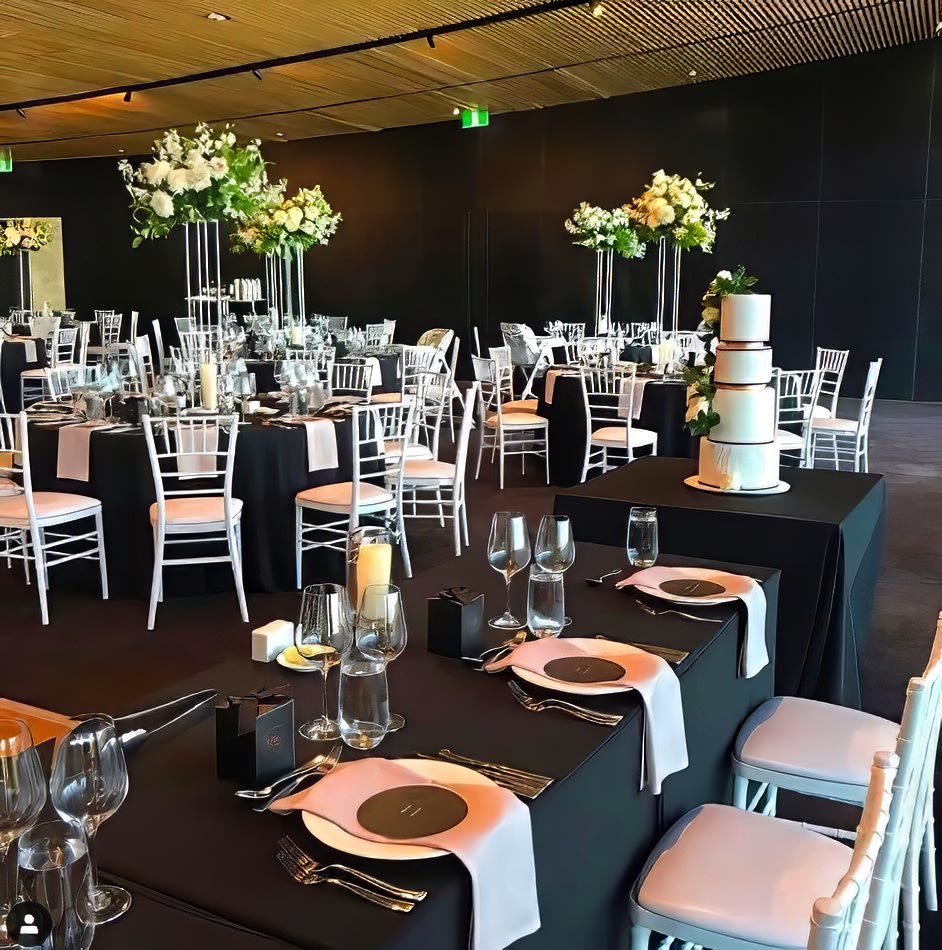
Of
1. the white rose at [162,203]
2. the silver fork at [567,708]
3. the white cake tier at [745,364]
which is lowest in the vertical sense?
the silver fork at [567,708]

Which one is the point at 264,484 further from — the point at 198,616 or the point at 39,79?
the point at 39,79

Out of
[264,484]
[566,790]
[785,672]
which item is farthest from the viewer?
[264,484]

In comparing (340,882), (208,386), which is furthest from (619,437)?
(340,882)

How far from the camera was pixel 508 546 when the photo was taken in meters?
2.28

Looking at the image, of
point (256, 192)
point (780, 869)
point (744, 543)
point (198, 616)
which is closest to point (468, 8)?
point (256, 192)

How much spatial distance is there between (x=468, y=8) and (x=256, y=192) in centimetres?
398

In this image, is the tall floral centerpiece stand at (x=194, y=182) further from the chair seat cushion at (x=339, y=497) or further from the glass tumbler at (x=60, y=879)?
the glass tumbler at (x=60, y=879)

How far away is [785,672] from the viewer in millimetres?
3459

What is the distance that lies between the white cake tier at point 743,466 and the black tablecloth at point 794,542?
0.20ft

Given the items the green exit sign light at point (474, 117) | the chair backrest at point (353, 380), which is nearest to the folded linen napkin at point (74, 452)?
the chair backrest at point (353, 380)

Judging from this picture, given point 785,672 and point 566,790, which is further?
point 785,672

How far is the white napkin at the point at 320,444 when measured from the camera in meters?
5.55

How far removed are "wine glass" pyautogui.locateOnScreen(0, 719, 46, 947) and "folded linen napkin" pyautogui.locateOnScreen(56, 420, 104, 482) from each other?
4.25 meters

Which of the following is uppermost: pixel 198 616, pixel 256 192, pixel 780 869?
pixel 256 192
